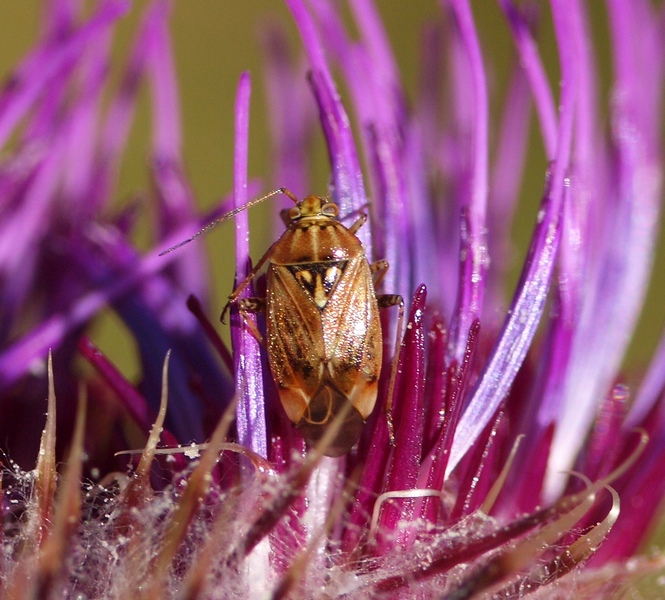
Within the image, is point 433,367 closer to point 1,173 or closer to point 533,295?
point 533,295

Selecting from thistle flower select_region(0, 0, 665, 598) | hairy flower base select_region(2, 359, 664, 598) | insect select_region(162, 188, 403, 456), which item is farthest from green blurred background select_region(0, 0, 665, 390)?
hairy flower base select_region(2, 359, 664, 598)

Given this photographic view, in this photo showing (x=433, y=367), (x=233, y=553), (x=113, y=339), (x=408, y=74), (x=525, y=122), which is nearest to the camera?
(x=233, y=553)

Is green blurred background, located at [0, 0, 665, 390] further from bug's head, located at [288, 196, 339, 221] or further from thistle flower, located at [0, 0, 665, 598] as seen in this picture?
bug's head, located at [288, 196, 339, 221]

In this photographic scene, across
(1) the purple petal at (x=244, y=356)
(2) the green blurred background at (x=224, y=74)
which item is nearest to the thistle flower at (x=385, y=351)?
(1) the purple petal at (x=244, y=356)

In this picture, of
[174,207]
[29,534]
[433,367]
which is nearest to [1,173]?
[174,207]

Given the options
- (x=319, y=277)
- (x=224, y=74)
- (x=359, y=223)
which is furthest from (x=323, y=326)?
(x=224, y=74)

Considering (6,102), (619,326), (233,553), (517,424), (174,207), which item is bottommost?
(233,553)
